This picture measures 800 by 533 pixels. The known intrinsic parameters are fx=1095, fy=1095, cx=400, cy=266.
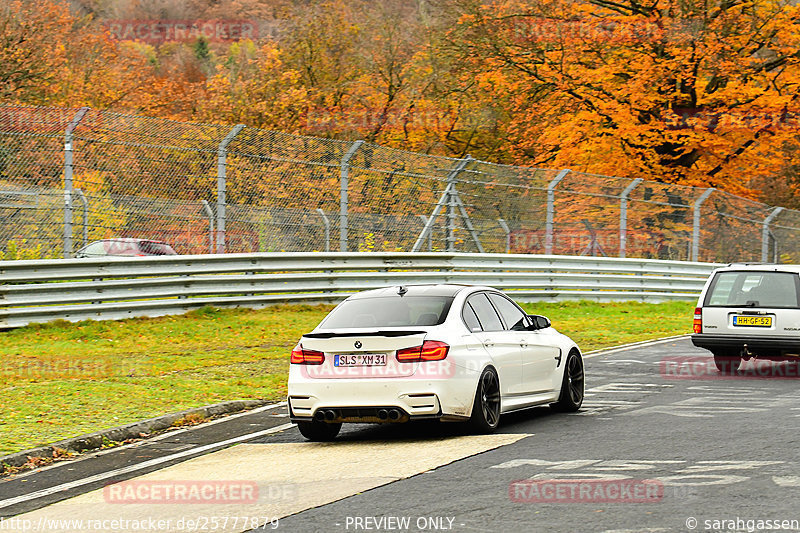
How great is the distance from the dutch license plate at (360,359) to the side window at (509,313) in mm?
1834

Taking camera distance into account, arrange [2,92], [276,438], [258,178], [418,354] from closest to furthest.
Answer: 1. [418,354]
2. [276,438]
3. [258,178]
4. [2,92]

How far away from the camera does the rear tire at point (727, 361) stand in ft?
49.6

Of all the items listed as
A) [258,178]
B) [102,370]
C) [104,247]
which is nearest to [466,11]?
[258,178]

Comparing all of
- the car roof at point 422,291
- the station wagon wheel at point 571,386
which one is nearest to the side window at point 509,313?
the car roof at point 422,291

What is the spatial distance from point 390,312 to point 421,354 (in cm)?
90

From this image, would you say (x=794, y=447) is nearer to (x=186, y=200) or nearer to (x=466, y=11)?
(x=186, y=200)

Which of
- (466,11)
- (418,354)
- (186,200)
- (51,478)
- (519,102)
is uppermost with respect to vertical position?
(466,11)

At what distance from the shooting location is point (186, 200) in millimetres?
18672

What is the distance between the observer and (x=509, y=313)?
1109 centimetres

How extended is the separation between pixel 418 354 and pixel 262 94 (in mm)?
35200

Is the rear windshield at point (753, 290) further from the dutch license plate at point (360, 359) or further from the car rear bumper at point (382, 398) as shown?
the dutch license plate at point (360, 359)

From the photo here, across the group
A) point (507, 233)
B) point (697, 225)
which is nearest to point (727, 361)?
point (507, 233)

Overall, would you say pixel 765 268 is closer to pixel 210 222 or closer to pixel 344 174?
pixel 344 174

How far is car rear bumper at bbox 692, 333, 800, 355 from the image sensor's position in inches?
573
